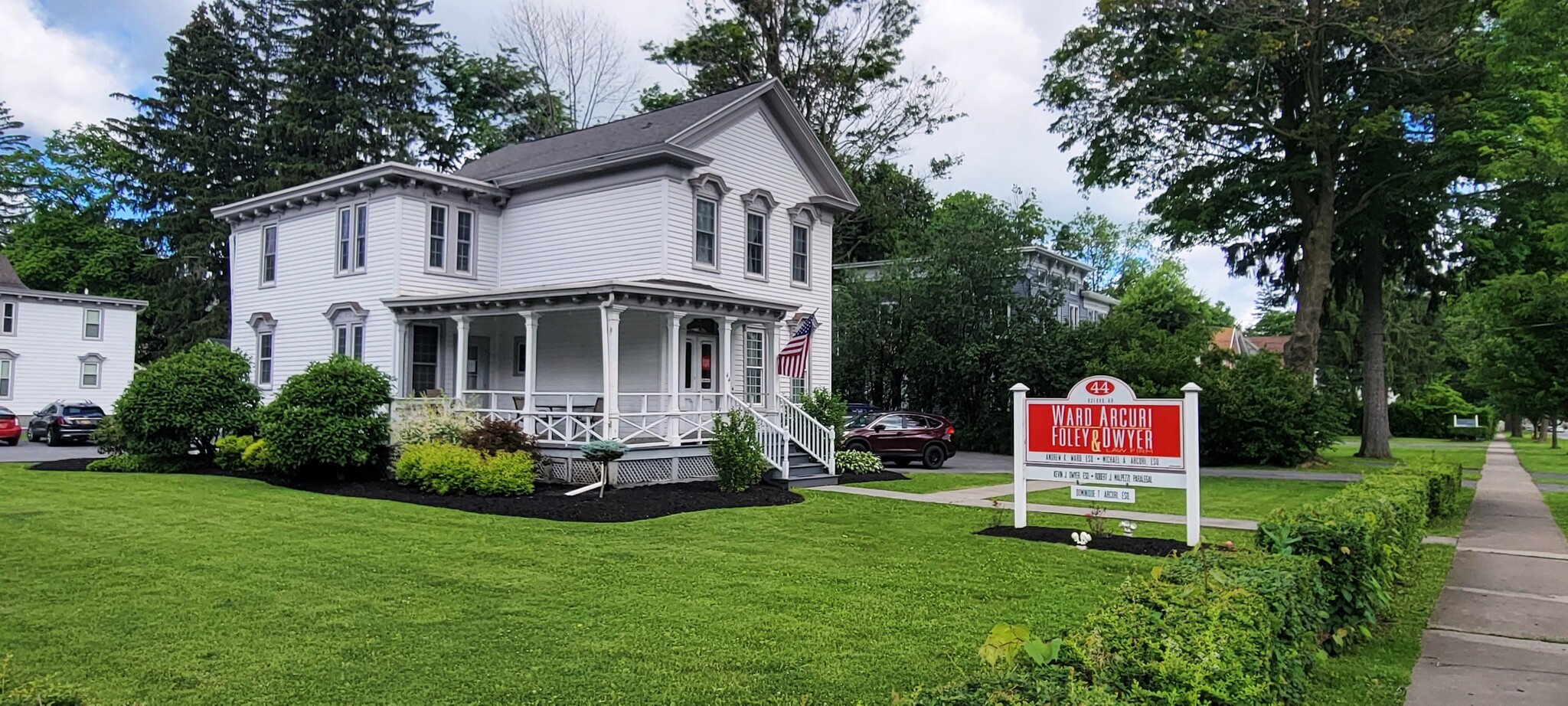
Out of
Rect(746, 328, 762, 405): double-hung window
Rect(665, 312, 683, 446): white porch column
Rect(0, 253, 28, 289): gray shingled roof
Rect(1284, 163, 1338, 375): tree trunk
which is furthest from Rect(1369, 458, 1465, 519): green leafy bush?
Rect(0, 253, 28, 289): gray shingled roof

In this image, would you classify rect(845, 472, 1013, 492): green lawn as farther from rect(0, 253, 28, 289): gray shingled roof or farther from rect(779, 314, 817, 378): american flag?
rect(0, 253, 28, 289): gray shingled roof

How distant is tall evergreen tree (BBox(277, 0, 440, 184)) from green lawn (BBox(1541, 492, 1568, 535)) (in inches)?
1753

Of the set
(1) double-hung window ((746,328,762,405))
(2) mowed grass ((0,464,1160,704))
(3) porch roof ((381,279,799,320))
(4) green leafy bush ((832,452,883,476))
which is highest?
(3) porch roof ((381,279,799,320))

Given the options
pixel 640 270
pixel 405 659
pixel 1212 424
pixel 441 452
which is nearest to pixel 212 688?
pixel 405 659

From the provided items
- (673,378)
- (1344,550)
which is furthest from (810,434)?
(1344,550)

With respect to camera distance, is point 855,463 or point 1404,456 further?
point 1404,456

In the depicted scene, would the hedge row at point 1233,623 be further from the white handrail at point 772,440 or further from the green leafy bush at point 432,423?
the green leafy bush at point 432,423

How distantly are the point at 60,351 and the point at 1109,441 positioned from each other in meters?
44.8

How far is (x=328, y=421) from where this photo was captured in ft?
57.7

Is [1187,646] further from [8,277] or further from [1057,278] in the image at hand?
[8,277]

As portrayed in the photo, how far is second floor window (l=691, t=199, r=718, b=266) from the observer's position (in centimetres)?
2114

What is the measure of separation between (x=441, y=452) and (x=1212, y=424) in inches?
894

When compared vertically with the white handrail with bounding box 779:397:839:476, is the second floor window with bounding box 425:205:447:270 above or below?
above

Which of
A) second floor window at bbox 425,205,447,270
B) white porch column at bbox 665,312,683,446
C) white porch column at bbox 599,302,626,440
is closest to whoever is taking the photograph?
white porch column at bbox 599,302,626,440
